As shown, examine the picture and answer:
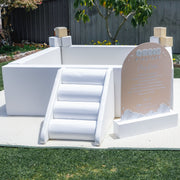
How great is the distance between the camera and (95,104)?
5500 mm

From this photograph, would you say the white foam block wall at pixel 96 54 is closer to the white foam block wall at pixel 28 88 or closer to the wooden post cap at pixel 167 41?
the wooden post cap at pixel 167 41

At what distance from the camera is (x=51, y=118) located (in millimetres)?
5496

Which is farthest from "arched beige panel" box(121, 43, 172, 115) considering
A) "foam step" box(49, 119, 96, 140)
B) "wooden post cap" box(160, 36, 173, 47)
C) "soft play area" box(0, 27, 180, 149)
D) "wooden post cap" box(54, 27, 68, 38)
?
"wooden post cap" box(54, 27, 68, 38)

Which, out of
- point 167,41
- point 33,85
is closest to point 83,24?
point 167,41

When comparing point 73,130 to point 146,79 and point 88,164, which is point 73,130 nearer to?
point 88,164

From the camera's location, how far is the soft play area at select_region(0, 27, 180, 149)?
5.23m

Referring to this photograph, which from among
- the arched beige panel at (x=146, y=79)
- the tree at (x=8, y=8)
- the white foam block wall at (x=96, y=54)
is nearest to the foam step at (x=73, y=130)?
the arched beige panel at (x=146, y=79)

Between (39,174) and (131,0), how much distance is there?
661 cm

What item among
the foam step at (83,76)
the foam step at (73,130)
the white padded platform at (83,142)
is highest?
the foam step at (83,76)

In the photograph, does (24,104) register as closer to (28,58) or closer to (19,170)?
(28,58)

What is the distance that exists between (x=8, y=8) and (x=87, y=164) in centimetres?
1060

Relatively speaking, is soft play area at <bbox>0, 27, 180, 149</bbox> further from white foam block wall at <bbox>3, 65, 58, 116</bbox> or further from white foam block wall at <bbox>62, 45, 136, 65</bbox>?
white foam block wall at <bbox>62, 45, 136, 65</bbox>

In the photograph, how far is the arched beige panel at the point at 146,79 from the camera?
5.25 meters

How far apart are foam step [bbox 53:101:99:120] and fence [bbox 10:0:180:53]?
7.52 meters
